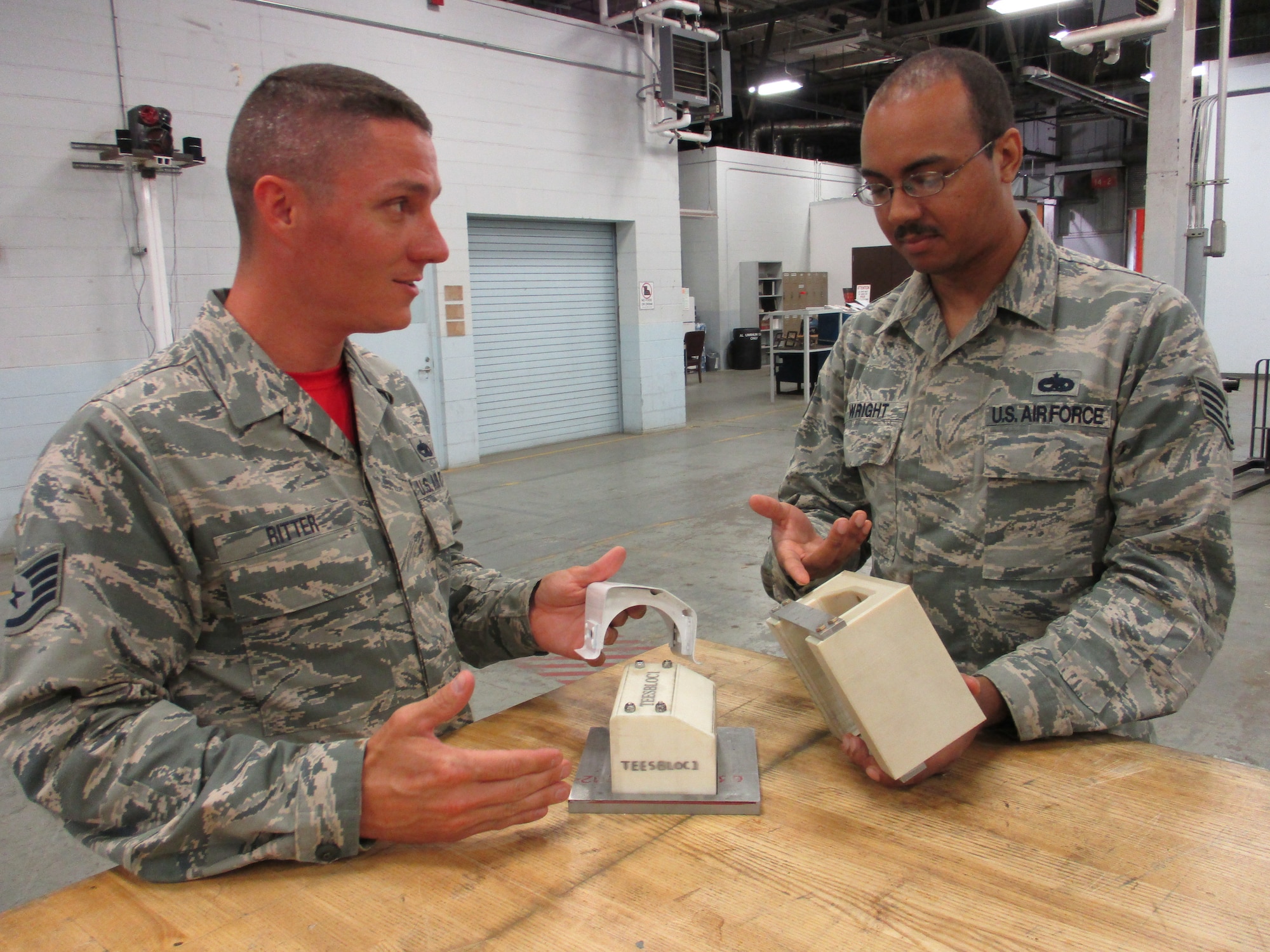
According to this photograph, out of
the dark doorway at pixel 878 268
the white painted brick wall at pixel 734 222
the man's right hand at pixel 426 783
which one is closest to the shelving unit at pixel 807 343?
the dark doorway at pixel 878 268

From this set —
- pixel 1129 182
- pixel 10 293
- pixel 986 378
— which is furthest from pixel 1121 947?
pixel 1129 182

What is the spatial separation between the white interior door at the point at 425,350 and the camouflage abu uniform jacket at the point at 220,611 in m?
5.74

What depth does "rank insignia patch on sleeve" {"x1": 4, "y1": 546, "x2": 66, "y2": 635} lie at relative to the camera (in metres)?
0.94

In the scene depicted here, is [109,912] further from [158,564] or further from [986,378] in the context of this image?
[986,378]

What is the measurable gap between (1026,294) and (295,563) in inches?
46.6

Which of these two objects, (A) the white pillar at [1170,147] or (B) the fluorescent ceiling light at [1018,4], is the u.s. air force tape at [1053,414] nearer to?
(A) the white pillar at [1170,147]

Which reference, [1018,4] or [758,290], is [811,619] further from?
[758,290]

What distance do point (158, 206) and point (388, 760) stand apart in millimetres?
5583

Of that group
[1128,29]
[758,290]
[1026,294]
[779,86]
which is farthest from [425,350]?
[758,290]

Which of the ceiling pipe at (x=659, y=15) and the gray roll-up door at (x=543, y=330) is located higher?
the ceiling pipe at (x=659, y=15)

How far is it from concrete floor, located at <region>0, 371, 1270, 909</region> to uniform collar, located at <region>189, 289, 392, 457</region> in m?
1.69

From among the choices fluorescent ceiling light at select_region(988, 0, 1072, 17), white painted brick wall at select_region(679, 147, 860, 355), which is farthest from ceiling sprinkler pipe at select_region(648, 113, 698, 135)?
white painted brick wall at select_region(679, 147, 860, 355)

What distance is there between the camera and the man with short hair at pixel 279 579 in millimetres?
951

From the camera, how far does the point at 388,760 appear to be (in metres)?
0.97
